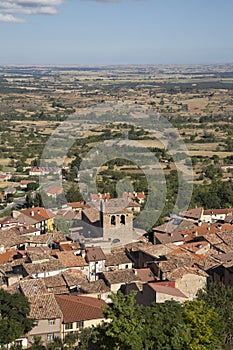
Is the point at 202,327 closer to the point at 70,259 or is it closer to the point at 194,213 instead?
the point at 70,259

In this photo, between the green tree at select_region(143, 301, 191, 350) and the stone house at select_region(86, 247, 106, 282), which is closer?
the green tree at select_region(143, 301, 191, 350)

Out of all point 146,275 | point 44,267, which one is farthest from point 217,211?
point 44,267

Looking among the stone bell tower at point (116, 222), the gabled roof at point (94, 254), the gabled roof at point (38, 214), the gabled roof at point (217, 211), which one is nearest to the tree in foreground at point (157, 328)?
the gabled roof at point (94, 254)

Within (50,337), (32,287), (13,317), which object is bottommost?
(50,337)

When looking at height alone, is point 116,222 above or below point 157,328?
below

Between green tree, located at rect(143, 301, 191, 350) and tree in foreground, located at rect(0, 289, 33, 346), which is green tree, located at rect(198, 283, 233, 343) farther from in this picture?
tree in foreground, located at rect(0, 289, 33, 346)

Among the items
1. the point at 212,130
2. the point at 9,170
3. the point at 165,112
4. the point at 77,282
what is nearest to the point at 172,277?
the point at 77,282

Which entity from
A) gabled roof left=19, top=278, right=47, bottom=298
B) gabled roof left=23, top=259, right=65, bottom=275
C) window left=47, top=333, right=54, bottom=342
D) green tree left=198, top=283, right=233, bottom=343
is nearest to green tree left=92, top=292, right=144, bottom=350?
window left=47, top=333, right=54, bottom=342

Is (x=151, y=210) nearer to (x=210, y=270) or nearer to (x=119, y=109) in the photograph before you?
(x=210, y=270)
